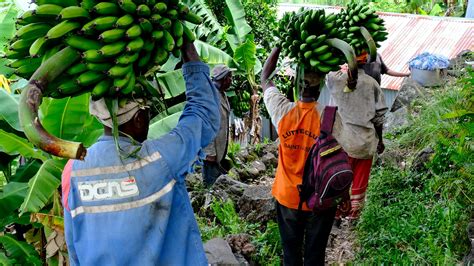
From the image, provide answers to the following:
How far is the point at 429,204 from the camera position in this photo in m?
4.86

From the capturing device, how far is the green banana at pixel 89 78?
6.22 ft

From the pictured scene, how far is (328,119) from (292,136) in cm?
30

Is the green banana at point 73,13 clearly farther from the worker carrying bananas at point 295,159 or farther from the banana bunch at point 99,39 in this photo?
the worker carrying bananas at point 295,159

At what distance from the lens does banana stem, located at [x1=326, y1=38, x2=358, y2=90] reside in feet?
9.37

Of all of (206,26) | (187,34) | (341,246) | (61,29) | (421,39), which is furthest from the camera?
(421,39)

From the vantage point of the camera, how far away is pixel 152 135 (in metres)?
4.12

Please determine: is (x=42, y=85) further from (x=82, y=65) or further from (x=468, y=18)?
(x=468, y=18)

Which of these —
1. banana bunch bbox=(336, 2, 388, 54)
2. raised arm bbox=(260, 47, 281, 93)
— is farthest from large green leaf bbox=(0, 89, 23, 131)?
banana bunch bbox=(336, 2, 388, 54)

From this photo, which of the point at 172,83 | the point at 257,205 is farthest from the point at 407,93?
the point at 172,83

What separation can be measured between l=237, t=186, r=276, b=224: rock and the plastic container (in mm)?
4321

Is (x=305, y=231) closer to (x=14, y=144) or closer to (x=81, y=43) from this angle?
(x=14, y=144)

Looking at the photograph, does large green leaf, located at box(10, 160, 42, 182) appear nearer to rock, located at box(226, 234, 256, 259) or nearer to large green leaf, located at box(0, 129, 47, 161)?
large green leaf, located at box(0, 129, 47, 161)

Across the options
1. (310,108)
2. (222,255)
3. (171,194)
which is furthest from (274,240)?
(171,194)

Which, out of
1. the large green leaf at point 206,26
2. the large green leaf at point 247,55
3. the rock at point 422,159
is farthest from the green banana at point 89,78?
the large green leaf at point 206,26
